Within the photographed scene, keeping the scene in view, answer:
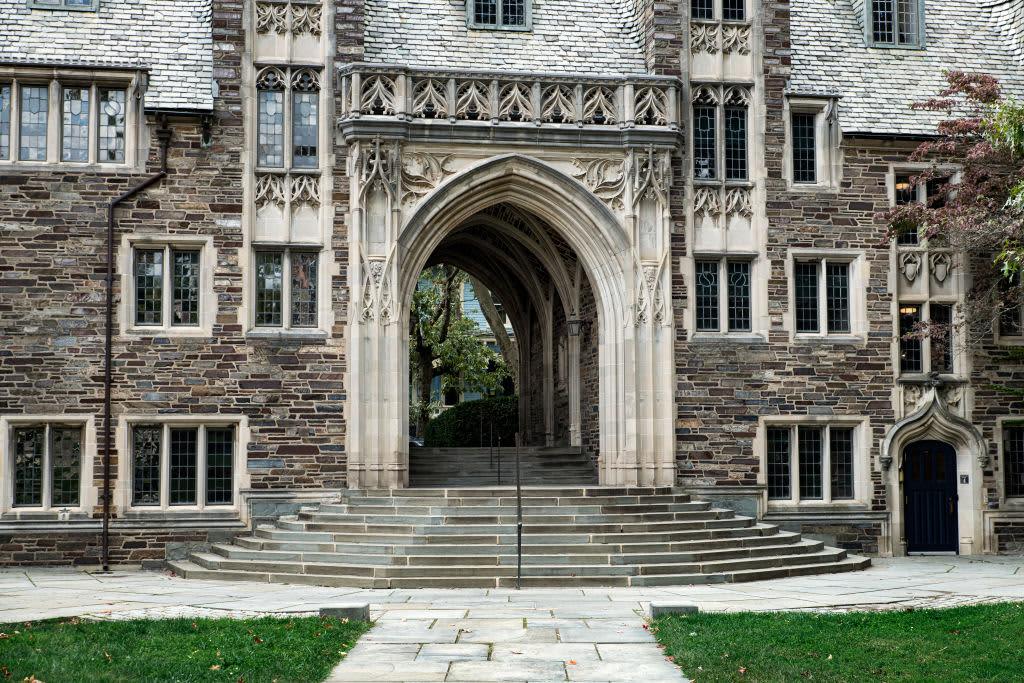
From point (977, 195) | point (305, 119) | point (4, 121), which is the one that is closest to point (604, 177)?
point (305, 119)

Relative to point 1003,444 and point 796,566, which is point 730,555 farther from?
point 1003,444

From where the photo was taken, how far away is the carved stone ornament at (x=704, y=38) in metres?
21.7

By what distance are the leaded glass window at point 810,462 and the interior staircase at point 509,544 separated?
174cm

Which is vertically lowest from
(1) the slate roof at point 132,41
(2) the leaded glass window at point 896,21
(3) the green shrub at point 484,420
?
(3) the green shrub at point 484,420

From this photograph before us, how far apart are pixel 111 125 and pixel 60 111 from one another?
0.84m

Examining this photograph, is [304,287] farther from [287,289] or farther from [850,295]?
[850,295]

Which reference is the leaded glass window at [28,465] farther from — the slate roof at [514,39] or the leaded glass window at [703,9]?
the leaded glass window at [703,9]

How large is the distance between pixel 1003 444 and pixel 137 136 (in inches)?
661

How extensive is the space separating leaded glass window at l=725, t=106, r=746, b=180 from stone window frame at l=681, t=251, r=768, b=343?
1.55 metres

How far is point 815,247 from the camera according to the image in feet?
71.1

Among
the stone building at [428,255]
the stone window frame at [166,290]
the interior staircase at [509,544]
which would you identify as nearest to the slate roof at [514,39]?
the stone building at [428,255]

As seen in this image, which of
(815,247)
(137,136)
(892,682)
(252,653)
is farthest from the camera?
(815,247)

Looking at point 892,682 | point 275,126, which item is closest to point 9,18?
point 275,126

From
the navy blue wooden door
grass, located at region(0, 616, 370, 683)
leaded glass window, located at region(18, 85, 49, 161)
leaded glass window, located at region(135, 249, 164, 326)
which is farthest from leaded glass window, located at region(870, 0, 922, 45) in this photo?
Answer: grass, located at region(0, 616, 370, 683)
